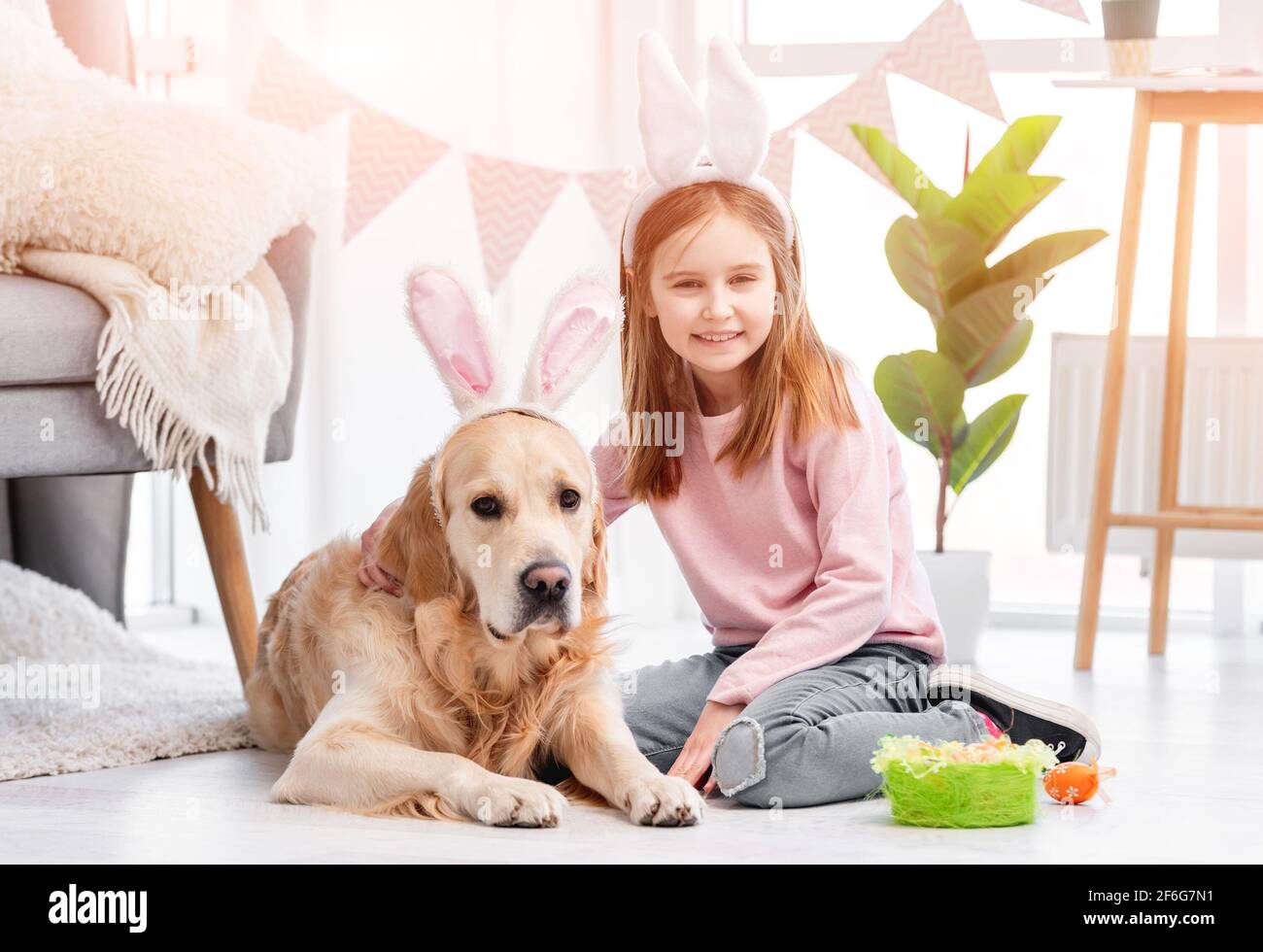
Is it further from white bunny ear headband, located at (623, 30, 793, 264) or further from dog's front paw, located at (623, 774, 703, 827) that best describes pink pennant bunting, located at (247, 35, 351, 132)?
dog's front paw, located at (623, 774, 703, 827)

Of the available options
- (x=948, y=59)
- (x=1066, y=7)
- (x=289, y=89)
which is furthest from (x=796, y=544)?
(x=289, y=89)

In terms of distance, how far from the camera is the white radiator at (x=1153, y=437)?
3.12 m

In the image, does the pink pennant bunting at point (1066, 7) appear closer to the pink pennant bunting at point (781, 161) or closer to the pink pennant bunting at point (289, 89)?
the pink pennant bunting at point (781, 161)

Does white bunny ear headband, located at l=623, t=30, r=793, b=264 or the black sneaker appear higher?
white bunny ear headband, located at l=623, t=30, r=793, b=264

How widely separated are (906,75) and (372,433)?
4.88 ft

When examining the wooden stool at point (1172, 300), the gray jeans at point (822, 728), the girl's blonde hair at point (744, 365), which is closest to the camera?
the gray jeans at point (822, 728)

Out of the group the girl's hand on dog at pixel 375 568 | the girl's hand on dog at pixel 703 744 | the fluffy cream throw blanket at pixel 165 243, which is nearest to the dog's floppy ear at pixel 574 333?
the girl's hand on dog at pixel 375 568

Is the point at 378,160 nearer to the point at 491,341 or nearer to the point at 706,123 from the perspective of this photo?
the point at 706,123

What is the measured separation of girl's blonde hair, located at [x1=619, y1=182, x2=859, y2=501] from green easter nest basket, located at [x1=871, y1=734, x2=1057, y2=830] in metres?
0.45

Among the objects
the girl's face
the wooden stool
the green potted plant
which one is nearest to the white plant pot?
the green potted plant

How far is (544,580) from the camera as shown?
146 centimetres

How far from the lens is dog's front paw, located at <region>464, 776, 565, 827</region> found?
4.63 feet

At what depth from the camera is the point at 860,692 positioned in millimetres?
1661

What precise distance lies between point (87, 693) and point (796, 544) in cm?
112
